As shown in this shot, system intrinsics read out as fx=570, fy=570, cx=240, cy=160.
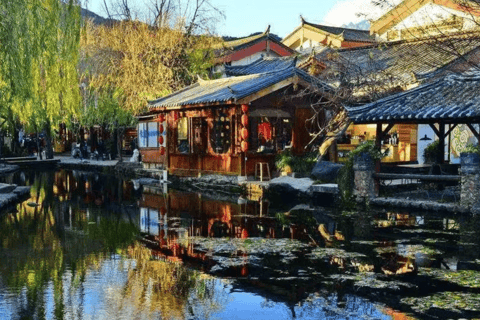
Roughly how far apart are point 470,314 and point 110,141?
35681 mm

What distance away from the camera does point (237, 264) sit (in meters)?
9.43

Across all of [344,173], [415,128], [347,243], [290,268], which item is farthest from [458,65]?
[290,268]

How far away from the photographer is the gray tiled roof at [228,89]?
2203 cm

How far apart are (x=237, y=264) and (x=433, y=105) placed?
32.0 feet

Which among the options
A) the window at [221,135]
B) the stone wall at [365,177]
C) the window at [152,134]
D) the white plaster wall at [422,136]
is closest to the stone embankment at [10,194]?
the window at [221,135]

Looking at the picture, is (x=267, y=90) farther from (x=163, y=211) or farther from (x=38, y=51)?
(x=38, y=51)

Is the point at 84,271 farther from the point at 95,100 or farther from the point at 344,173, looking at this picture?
the point at 95,100

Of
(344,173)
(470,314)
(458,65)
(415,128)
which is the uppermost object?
(458,65)

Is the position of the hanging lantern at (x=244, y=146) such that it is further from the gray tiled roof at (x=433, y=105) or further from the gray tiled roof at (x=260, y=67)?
the gray tiled roof at (x=260, y=67)

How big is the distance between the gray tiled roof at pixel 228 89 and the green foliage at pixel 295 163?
9.10 ft

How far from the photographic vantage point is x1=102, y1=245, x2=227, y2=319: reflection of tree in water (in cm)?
692

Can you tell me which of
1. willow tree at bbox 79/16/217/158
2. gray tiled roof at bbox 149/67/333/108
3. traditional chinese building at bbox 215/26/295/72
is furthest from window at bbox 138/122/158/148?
traditional chinese building at bbox 215/26/295/72

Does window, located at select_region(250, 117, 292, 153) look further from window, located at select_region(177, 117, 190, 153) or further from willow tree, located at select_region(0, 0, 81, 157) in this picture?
willow tree, located at select_region(0, 0, 81, 157)

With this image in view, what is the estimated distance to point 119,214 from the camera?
1574cm
